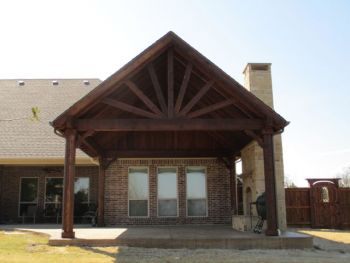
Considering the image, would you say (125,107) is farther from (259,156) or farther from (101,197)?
(101,197)

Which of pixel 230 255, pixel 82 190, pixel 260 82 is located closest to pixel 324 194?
pixel 260 82

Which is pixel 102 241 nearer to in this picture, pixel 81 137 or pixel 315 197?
pixel 81 137

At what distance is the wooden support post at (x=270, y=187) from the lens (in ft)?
35.4

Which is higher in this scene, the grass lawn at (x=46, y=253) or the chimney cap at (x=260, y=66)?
the chimney cap at (x=260, y=66)

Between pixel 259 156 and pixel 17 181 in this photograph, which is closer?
pixel 259 156

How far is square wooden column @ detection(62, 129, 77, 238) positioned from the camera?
1066 centimetres

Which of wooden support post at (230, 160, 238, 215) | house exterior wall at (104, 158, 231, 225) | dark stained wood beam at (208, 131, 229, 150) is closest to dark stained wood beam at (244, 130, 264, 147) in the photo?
dark stained wood beam at (208, 131, 229, 150)

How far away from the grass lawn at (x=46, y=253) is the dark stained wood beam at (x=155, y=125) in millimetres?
2937

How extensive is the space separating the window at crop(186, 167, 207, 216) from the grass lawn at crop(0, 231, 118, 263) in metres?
6.69

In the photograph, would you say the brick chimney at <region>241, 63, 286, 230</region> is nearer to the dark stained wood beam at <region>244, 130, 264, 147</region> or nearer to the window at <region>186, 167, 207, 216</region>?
the window at <region>186, 167, 207, 216</region>

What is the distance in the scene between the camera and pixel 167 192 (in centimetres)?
1666

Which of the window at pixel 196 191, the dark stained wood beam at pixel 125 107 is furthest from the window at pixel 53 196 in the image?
the dark stained wood beam at pixel 125 107

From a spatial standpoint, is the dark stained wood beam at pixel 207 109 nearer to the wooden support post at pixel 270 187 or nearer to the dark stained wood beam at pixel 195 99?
the dark stained wood beam at pixel 195 99

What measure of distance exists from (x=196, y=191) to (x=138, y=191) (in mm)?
2198
